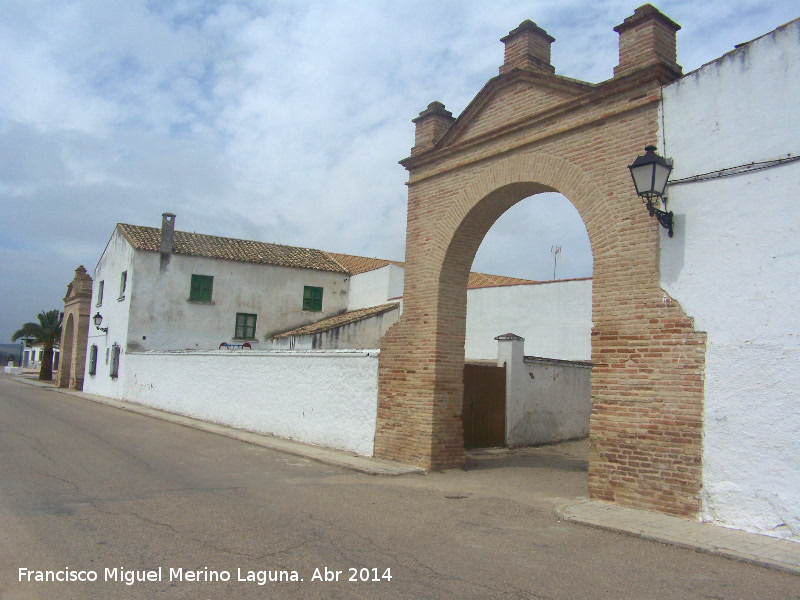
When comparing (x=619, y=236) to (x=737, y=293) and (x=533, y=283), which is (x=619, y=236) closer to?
(x=737, y=293)

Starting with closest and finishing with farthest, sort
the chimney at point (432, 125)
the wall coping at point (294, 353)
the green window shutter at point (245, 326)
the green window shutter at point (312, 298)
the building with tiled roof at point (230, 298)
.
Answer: the chimney at point (432, 125) < the wall coping at point (294, 353) < the building with tiled roof at point (230, 298) < the green window shutter at point (245, 326) < the green window shutter at point (312, 298)

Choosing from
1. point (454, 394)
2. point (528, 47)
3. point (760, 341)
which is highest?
point (528, 47)

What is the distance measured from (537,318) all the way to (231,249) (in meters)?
14.2

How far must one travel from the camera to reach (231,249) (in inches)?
1020

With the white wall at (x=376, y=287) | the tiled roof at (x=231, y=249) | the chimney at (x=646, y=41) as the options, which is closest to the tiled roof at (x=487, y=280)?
the white wall at (x=376, y=287)

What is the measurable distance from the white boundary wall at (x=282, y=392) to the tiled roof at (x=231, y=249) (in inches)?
231

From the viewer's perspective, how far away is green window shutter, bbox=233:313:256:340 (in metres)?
25.0

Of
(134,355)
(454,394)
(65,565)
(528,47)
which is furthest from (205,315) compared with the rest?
(65,565)

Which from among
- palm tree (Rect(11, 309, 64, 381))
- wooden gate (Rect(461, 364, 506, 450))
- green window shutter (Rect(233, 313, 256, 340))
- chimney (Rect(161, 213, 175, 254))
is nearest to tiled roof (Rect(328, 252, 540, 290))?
green window shutter (Rect(233, 313, 256, 340))

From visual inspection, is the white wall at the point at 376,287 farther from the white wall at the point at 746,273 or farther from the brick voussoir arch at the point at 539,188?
the white wall at the point at 746,273

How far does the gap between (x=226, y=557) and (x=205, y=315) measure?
67.3 feet

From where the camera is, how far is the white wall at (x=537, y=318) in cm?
1627

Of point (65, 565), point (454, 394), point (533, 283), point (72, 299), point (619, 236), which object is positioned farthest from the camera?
point (72, 299)

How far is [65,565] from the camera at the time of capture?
4.52 meters
